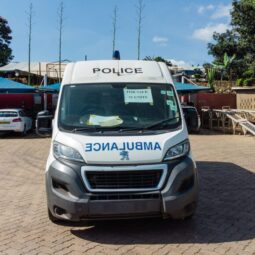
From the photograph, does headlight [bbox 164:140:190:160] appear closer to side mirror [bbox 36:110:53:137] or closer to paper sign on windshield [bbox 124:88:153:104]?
paper sign on windshield [bbox 124:88:153:104]

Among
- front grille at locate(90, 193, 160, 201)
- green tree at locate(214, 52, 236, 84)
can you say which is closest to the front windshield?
front grille at locate(90, 193, 160, 201)

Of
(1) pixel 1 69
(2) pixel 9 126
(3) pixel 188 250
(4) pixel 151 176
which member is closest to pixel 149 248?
(3) pixel 188 250

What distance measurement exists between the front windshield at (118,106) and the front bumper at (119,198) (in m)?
0.77

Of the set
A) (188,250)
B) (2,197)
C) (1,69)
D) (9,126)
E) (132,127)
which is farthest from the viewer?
(1,69)

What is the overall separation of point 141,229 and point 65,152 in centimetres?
154

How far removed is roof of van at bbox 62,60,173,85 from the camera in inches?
269

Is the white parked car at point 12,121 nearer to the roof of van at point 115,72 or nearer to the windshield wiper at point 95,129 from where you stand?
the roof of van at point 115,72

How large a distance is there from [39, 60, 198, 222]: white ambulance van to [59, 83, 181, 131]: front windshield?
0.01 meters

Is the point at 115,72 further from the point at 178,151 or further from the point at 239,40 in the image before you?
the point at 239,40

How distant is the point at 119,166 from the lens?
5.60 meters

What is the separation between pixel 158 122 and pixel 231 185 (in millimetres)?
3565

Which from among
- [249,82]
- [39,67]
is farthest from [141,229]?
[39,67]

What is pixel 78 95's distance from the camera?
6.64 m

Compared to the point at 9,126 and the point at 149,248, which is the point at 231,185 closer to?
the point at 149,248
